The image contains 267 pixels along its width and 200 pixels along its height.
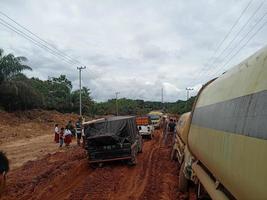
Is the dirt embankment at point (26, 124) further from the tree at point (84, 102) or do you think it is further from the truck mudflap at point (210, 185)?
the truck mudflap at point (210, 185)

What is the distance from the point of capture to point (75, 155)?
2092 centimetres

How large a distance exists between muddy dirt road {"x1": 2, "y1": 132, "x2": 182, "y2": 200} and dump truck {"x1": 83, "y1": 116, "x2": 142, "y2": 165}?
0.52 m

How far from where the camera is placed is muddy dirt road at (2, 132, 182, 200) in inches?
473

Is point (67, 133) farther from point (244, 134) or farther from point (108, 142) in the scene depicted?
point (244, 134)

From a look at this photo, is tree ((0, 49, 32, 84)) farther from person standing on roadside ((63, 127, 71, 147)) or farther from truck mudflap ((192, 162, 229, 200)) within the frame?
truck mudflap ((192, 162, 229, 200))

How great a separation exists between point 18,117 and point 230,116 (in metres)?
39.4

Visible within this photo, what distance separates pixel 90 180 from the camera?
14.5m

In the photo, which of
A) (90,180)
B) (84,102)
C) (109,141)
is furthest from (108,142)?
(84,102)

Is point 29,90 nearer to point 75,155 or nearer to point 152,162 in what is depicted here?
point 75,155

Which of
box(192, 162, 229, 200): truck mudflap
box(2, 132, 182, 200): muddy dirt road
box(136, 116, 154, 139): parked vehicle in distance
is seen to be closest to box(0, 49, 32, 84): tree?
box(136, 116, 154, 139): parked vehicle in distance

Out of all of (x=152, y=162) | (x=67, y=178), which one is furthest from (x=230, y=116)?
(x=152, y=162)

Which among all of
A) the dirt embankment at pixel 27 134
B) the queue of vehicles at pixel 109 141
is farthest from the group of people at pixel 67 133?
the queue of vehicles at pixel 109 141

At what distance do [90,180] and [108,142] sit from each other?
291cm

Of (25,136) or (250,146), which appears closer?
(250,146)
